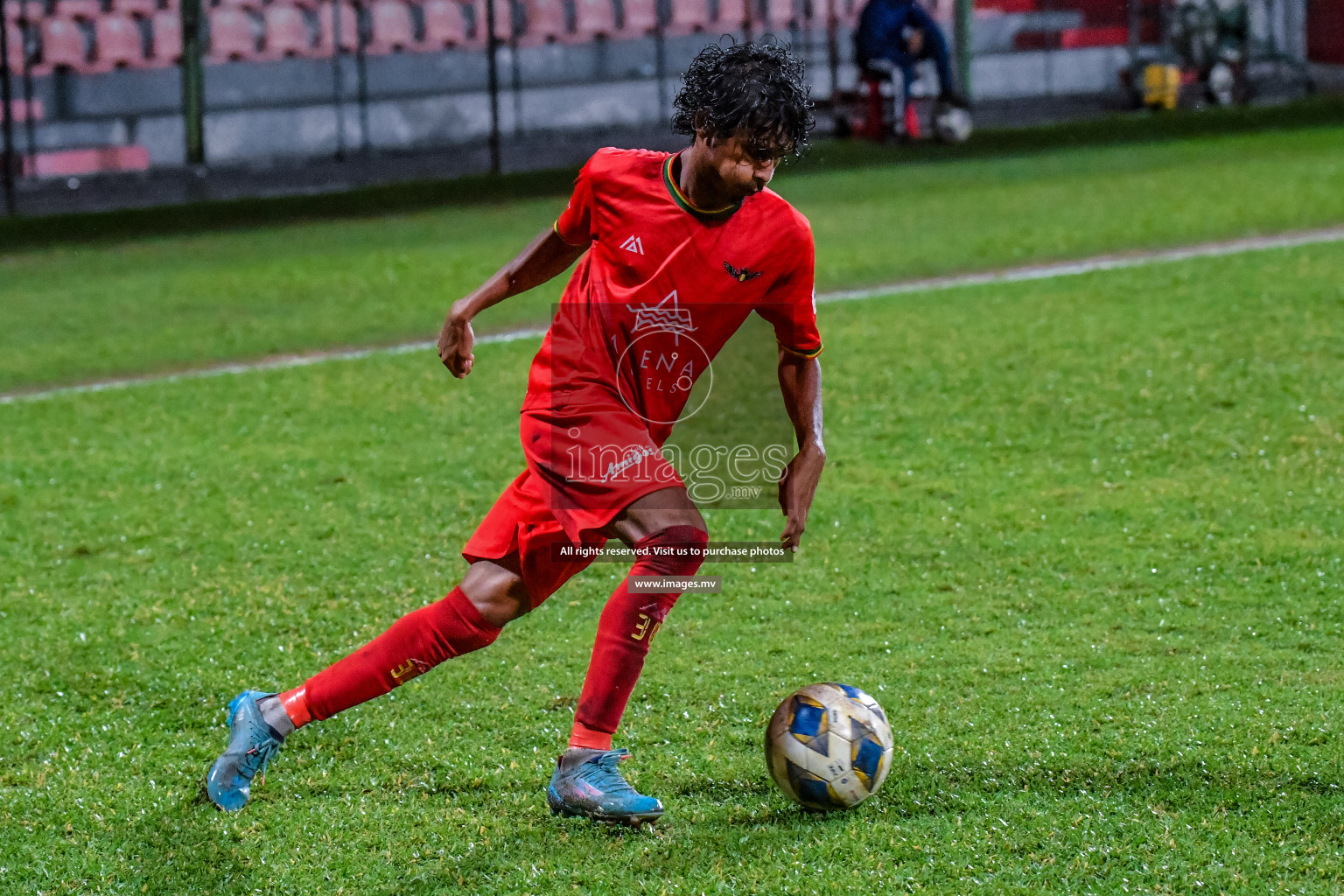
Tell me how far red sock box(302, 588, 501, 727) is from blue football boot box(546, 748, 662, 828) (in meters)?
0.37

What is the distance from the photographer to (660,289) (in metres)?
3.56

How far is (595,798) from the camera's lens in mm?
3611

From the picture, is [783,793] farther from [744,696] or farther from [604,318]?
[604,318]

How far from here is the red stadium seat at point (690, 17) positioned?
20.3 metres

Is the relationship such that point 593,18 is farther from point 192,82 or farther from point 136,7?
point 136,7

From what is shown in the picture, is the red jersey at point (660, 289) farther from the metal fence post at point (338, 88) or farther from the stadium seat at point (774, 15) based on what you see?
the stadium seat at point (774, 15)

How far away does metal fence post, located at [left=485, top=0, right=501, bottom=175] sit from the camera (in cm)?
1758

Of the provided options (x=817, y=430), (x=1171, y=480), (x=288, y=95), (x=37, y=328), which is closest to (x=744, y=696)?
(x=817, y=430)

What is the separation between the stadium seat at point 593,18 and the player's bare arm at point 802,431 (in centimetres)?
1682

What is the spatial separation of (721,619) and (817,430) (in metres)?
1.49

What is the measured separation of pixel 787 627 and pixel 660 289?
1775 millimetres

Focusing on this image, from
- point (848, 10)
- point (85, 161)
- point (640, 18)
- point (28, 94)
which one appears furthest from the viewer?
point (640, 18)

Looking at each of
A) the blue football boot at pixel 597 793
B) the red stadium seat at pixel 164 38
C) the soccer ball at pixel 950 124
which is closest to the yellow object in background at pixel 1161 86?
the soccer ball at pixel 950 124

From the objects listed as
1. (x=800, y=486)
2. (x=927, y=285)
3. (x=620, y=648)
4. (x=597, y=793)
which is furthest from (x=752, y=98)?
(x=927, y=285)
